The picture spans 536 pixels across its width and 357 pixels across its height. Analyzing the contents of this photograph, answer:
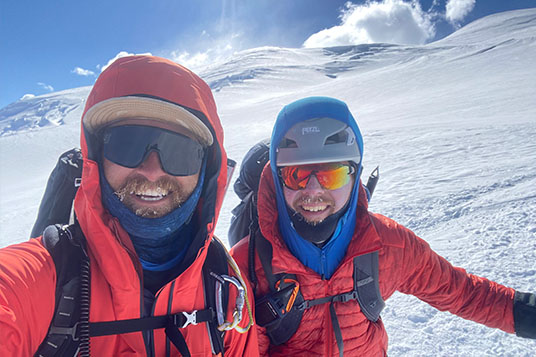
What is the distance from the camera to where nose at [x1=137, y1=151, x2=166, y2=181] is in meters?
1.43

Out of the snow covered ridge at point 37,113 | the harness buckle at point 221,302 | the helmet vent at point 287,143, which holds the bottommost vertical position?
the harness buckle at point 221,302

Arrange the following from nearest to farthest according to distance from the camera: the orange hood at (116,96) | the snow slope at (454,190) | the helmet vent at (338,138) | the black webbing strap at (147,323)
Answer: the black webbing strap at (147,323) → the orange hood at (116,96) → the helmet vent at (338,138) → the snow slope at (454,190)

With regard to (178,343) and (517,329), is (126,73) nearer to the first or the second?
(178,343)

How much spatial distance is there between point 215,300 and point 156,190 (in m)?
0.60

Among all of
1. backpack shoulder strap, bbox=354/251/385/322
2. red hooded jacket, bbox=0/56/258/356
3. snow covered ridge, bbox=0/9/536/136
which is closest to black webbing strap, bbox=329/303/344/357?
backpack shoulder strap, bbox=354/251/385/322

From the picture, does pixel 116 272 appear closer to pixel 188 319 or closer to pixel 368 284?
pixel 188 319

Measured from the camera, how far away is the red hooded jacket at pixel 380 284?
178 centimetres

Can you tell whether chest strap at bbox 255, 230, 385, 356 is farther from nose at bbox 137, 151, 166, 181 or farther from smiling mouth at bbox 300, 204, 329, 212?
nose at bbox 137, 151, 166, 181

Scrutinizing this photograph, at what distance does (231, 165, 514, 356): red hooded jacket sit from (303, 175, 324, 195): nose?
0.31 m

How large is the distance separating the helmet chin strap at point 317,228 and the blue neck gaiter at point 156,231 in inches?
26.1

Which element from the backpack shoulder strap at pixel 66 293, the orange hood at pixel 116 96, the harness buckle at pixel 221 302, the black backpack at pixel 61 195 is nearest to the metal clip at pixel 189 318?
the harness buckle at pixel 221 302

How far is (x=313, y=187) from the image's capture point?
1.85m

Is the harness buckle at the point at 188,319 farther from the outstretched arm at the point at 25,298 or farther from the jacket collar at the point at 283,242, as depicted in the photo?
the jacket collar at the point at 283,242

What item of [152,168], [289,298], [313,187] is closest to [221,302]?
[289,298]
